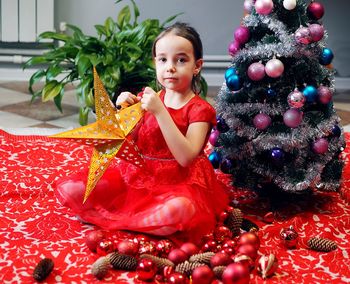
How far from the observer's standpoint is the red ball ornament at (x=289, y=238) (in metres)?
1.65

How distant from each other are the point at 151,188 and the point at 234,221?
0.73 feet

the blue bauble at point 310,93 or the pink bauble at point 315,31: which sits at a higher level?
the pink bauble at point 315,31

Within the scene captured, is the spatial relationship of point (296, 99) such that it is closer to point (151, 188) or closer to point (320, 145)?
point (320, 145)

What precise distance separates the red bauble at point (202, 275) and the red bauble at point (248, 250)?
0.13 m

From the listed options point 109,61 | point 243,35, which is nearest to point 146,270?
point 243,35

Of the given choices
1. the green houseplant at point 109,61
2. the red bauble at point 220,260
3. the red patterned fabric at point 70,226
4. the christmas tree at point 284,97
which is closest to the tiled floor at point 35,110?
the green houseplant at point 109,61

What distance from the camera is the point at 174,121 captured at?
1727 millimetres

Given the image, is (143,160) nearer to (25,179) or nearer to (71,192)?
(71,192)

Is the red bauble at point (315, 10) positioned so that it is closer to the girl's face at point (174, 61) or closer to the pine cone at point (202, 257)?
the girl's face at point (174, 61)

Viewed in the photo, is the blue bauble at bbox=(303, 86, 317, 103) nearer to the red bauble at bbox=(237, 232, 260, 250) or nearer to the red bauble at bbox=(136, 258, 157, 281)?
the red bauble at bbox=(237, 232, 260, 250)

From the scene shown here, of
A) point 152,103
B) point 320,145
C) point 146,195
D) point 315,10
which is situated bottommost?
point 146,195

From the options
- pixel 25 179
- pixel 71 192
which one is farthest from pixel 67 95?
pixel 71 192

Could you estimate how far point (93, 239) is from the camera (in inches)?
62.5

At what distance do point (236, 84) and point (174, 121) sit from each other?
214 millimetres
